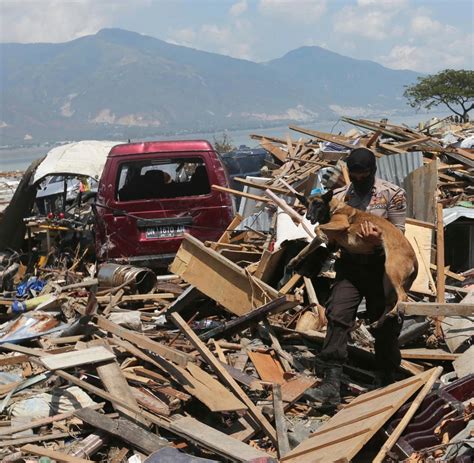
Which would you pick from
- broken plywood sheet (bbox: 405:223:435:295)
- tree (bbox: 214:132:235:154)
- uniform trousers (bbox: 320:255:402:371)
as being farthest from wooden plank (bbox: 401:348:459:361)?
tree (bbox: 214:132:235:154)

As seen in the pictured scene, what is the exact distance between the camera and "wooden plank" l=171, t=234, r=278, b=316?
22.4 ft

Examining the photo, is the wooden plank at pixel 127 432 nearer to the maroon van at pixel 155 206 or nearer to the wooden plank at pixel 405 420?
the wooden plank at pixel 405 420

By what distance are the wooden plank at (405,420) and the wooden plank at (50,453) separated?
5.94 ft

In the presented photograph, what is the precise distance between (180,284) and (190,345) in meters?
2.13

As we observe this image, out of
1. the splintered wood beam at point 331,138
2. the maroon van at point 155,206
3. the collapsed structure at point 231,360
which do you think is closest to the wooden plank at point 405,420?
the collapsed structure at point 231,360

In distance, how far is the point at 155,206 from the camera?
8578 mm

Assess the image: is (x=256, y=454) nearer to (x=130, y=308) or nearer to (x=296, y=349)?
(x=296, y=349)

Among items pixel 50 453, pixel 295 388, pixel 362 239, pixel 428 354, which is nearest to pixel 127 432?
pixel 50 453

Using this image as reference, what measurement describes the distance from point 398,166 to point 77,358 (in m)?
6.00

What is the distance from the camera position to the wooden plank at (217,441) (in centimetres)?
435

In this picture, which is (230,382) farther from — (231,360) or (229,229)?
(229,229)

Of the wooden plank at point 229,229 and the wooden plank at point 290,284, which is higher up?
the wooden plank at point 229,229

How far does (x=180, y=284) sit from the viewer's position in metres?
8.36

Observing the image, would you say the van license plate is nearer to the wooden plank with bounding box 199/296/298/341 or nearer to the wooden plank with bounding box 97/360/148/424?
the wooden plank with bounding box 199/296/298/341
